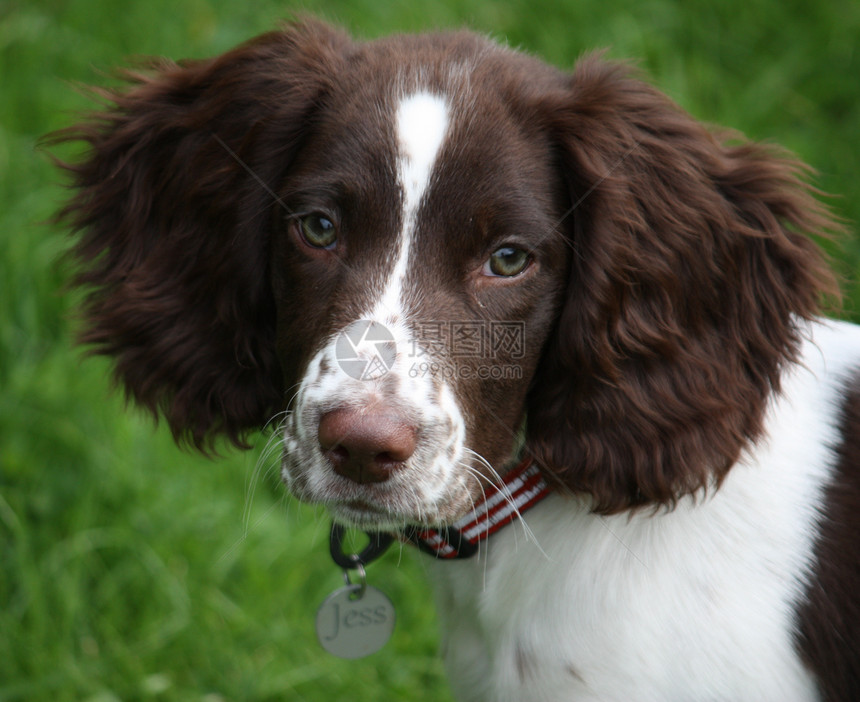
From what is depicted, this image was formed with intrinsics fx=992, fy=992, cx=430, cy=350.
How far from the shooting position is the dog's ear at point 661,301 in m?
1.98

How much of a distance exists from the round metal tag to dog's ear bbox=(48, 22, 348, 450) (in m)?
0.48

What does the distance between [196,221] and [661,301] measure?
104cm

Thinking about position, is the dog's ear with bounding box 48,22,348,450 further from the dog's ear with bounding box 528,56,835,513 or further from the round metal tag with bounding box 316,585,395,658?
the dog's ear with bounding box 528,56,835,513

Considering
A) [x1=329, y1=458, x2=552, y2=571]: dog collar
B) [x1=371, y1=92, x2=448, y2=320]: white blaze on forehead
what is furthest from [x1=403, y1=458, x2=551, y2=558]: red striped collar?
[x1=371, y1=92, x2=448, y2=320]: white blaze on forehead

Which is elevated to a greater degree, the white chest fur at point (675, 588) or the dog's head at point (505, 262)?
the dog's head at point (505, 262)

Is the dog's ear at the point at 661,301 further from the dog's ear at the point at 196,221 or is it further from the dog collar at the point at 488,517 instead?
the dog's ear at the point at 196,221

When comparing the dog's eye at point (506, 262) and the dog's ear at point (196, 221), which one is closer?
the dog's eye at point (506, 262)

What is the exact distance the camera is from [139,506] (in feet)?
10.9

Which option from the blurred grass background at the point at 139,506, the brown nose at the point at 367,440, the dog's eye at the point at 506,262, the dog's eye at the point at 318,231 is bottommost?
the blurred grass background at the point at 139,506

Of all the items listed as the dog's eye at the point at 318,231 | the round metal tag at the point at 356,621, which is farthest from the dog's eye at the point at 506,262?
the round metal tag at the point at 356,621

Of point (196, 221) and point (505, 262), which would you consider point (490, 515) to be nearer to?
point (505, 262)

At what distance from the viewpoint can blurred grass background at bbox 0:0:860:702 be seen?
304 cm

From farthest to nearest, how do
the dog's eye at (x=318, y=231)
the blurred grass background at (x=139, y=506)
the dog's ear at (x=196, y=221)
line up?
the blurred grass background at (x=139, y=506) < the dog's ear at (x=196, y=221) < the dog's eye at (x=318, y=231)

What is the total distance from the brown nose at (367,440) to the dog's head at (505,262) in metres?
0.02
